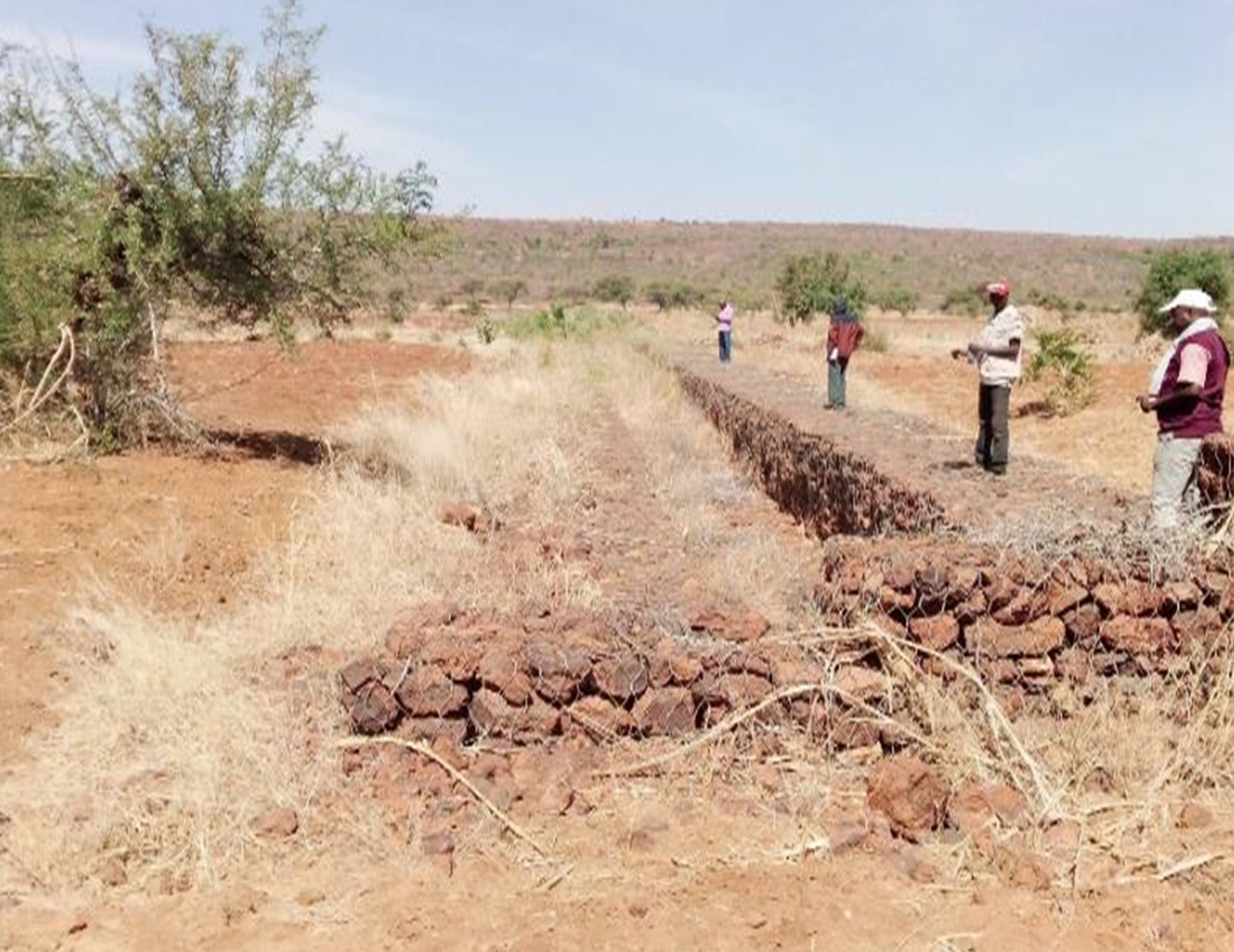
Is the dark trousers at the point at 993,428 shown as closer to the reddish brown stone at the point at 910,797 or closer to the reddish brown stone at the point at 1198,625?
the reddish brown stone at the point at 1198,625

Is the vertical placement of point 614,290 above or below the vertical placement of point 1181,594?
above

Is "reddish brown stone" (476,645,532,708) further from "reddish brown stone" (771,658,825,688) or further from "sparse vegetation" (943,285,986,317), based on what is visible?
"sparse vegetation" (943,285,986,317)

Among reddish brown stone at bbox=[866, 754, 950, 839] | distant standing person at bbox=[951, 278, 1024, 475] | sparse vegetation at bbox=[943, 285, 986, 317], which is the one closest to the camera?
reddish brown stone at bbox=[866, 754, 950, 839]

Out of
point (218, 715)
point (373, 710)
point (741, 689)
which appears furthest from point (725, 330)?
point (218, 715)

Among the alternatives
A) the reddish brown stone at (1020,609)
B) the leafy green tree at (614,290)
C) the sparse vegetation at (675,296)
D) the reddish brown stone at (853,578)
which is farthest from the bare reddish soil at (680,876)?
the leafy green tree at (614,290)

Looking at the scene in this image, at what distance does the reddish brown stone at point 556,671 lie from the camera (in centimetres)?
556

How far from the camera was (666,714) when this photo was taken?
18.5 ft

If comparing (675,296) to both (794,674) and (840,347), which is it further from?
(794,674)

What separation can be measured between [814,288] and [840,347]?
31604 millimetres

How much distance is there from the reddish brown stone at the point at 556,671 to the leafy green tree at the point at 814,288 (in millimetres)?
40896

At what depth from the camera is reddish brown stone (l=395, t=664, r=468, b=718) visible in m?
5.48

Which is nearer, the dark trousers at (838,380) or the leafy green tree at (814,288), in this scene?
the dark trousers at (838,380)

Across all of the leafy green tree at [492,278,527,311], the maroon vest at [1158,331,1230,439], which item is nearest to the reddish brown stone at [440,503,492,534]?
the maroon vest at [1158,331,1230,439]

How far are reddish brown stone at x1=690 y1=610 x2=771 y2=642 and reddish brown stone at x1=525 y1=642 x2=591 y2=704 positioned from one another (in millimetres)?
690
